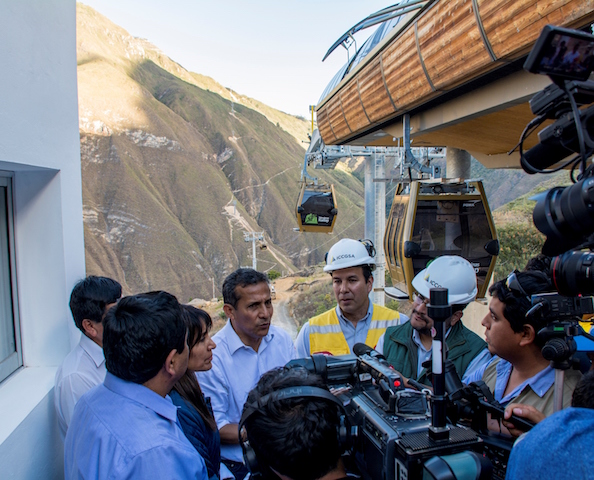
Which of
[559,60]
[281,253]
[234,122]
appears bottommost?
[281,253]

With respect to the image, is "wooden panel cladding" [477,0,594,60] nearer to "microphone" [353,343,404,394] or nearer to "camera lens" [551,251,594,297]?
"camera lens" [551,251,594,297]

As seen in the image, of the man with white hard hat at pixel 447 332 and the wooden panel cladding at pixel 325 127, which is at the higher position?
the wooden panel cladding at pixel 325 127

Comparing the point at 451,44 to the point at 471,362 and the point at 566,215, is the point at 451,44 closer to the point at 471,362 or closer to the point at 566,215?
the point at 471,362

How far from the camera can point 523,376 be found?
2.10 metres

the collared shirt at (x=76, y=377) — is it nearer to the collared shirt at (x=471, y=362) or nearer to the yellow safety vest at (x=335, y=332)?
the yellow safety vest at (x=335, y=332)

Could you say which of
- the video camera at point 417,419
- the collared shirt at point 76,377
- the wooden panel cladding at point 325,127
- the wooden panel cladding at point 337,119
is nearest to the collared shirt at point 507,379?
the video camera at point 417,419

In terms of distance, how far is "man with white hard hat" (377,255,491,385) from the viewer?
2662mm

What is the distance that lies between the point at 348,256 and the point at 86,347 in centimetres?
182

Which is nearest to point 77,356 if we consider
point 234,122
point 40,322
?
point 40,322

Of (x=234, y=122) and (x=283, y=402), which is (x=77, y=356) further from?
(x=234, y=122)

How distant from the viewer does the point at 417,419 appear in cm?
137

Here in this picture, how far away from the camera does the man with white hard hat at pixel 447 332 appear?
8.73ft

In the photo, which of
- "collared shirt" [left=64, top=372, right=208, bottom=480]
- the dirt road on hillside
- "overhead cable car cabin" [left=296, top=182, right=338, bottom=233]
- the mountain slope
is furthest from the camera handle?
the mountain slope

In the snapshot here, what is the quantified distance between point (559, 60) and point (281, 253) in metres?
53.4
